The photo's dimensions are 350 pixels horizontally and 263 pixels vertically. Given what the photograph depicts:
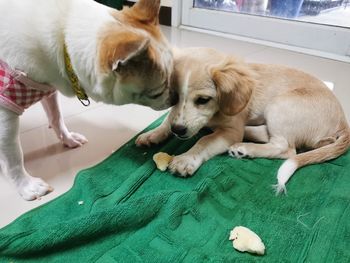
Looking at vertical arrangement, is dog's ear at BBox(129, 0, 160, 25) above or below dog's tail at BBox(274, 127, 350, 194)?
above

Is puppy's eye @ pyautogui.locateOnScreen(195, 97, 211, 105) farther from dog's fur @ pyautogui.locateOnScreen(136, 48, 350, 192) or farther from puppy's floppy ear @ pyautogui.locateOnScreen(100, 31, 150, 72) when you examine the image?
puppy's floppy ear @ pyautogui.locateOnScreen(100, 31, 150, 72)

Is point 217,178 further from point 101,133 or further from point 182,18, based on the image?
point 182,18

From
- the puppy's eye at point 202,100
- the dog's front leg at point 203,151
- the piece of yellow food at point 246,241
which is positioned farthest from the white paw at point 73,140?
the piece of yellow food at point 246,241

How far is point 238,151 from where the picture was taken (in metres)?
1.49

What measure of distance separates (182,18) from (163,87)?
286 centimetres

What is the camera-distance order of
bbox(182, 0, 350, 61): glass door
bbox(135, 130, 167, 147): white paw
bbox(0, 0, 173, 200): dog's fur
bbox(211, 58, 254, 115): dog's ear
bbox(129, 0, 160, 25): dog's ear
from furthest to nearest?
1. bbox(182, 0, 350, 61): glass door
2. bbox(135, 130, 167, 147): white paw
3. bbox(211, 58, 254, 115): dog's ear
4. bbox(129, 0, 160, 25): dog's ear
5. bbox(0, 0, 173, 200): dog's fur

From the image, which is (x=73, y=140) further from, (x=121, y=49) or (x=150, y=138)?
(x=121, y=49)

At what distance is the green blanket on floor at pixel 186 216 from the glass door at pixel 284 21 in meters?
1.90

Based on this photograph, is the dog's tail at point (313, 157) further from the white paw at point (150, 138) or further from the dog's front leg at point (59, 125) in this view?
the dog's front leg at point (59, 125)

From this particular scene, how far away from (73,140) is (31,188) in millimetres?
389

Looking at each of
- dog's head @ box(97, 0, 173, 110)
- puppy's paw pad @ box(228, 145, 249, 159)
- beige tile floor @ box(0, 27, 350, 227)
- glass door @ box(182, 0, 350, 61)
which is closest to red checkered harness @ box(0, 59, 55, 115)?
dog's head @ box(97, 0, 173, 110)

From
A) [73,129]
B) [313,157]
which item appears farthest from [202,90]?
[73,129]

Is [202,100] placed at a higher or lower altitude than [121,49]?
lower

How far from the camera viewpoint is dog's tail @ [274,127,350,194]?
1.35 metres
